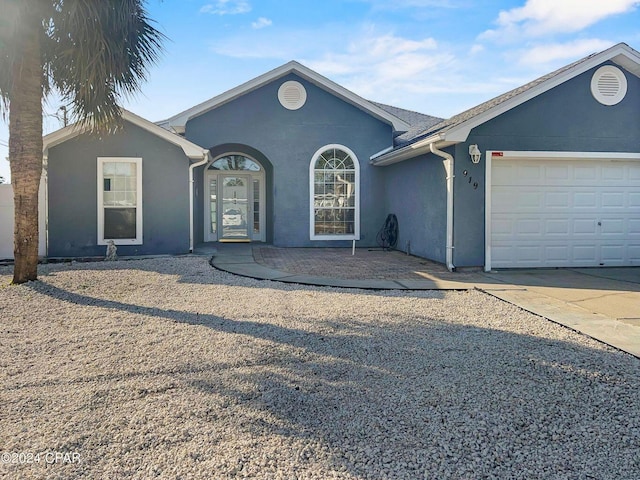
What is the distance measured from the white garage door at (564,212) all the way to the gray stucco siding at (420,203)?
3.73 ft

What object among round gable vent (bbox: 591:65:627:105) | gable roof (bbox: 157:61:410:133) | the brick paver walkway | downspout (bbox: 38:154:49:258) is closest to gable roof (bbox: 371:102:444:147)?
gable roof (bbox: 157:61:410:133)

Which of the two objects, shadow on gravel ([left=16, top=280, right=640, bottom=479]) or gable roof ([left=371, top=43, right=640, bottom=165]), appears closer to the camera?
shadow on gravel ([left=16, top=280, right=640, bottom=479])

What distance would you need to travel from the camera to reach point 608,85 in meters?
10.3

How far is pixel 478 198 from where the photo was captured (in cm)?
1013

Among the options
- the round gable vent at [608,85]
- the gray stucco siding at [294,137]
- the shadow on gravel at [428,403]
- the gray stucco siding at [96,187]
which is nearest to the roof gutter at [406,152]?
the gray stucco siding at [294,137]

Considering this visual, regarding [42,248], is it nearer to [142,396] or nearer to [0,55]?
[0,55]

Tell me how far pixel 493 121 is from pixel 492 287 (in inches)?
147

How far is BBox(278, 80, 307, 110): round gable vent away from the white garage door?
21.6 ft

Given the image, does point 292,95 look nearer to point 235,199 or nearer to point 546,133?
point 235,199

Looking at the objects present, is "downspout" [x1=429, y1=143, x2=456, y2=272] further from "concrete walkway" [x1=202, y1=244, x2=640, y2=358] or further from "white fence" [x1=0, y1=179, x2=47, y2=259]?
"white fence" [x1=0, y1=179, x2=47, y2=259]

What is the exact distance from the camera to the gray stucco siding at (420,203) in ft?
36.0

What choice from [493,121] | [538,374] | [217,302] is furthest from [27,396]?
[493,121]

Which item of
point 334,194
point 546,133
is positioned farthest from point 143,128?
point 546,133

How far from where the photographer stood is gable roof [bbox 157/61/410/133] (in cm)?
1407
